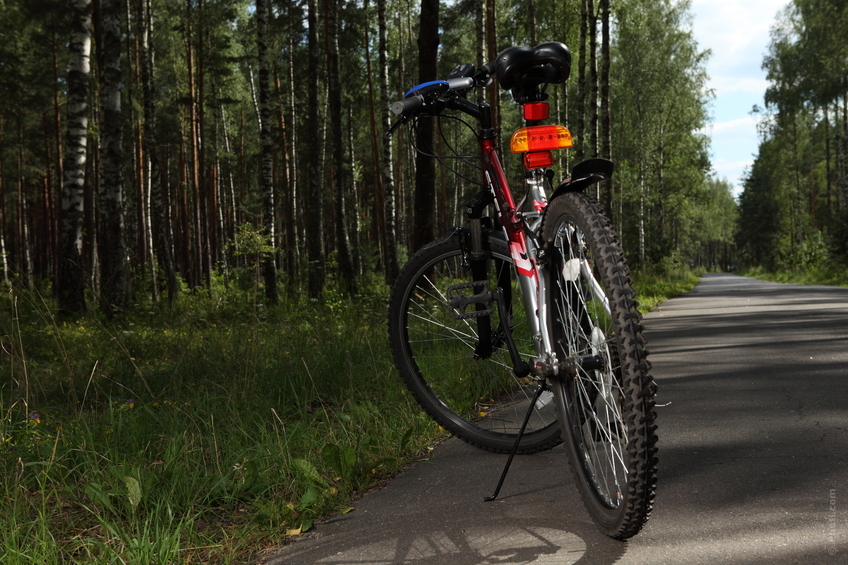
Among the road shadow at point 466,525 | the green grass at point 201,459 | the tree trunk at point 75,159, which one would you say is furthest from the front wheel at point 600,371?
the tree trunk at point 75,159

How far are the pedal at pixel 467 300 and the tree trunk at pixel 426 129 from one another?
547 centimetres

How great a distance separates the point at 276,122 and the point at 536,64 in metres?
33.9

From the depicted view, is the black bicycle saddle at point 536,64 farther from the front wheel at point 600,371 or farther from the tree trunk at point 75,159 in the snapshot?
the tree trunk at point 75,159

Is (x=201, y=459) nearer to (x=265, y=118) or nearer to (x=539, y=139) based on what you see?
(x=539, y=139)

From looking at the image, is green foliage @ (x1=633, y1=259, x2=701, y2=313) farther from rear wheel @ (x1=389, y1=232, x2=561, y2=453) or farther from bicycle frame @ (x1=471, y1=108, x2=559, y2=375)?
bicycle frame @ (x1=471, y1=108, x2=559, y2=375)

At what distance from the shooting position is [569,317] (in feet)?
8.71

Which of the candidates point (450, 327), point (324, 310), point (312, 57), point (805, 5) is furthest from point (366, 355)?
point (805, 5)

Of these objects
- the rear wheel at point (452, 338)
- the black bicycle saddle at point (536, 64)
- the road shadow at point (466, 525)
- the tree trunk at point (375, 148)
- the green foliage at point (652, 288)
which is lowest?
the green foliage at point (652, 288)

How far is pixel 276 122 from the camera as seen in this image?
34875mm

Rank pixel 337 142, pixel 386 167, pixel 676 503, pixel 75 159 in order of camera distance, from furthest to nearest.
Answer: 1. pixel 386 167
2. pixel 337 142
3. pixel 75 159
4. pixel 676 503

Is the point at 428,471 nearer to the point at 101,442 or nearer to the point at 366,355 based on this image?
the point at 101,442

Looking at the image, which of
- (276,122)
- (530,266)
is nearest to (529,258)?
(530,266)

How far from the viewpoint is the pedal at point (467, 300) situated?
11.3 ft

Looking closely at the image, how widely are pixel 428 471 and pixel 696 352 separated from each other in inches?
163
